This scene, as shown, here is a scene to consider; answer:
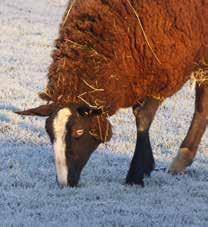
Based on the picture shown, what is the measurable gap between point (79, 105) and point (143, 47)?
0.90 m

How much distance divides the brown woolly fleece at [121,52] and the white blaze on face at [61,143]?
16cm

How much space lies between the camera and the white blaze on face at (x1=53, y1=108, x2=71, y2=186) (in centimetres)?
728

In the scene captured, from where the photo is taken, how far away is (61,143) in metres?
7.34

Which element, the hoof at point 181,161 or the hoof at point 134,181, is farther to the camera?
the hoof at point 181,161

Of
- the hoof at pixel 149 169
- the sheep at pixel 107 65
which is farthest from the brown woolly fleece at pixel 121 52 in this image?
the hoof at pixel 149 169

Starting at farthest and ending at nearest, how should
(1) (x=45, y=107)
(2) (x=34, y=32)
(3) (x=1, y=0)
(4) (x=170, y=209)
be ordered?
(3) (x=1, y=0)
(2) (x=34, y=32)
(1) (x=45, y=107)
(4) (x=170, y=209)

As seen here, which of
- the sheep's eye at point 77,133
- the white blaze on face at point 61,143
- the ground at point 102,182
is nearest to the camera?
the ground at point 102,182

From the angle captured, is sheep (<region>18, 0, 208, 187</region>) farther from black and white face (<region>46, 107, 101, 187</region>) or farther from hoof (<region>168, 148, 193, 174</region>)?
hoof (<region>168, 148, 193, 174</region>)

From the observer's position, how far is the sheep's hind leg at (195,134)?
866cm

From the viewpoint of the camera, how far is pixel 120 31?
7.49 meters

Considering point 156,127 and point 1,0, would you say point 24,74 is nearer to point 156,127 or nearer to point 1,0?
point 156,127

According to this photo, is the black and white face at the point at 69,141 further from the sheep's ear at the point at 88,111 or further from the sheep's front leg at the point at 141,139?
the sheep's front leg at the point at 141,139

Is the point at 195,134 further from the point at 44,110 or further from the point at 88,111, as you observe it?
the point at 44,110

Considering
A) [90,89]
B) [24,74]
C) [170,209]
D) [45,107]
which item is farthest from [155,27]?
[24,74]
